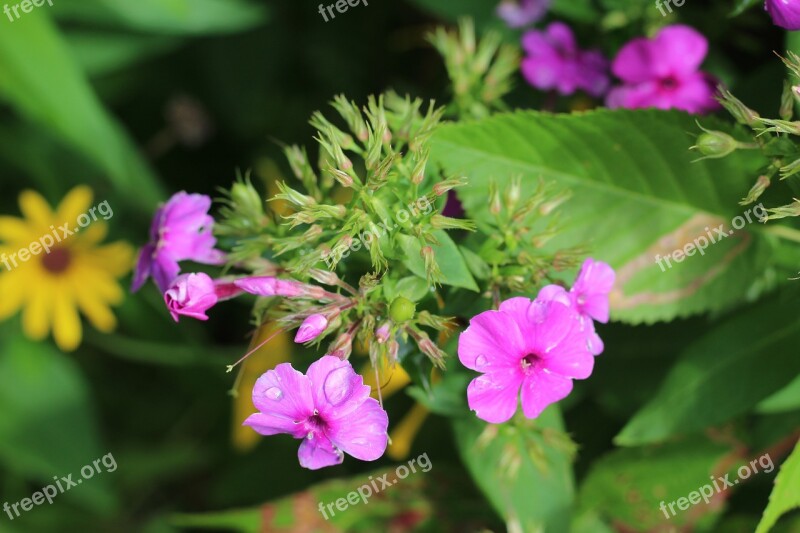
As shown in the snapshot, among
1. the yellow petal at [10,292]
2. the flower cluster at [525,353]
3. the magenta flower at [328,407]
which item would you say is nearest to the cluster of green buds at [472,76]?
the flower cluster at [525,353]

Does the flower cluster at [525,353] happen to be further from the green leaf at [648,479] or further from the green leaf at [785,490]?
the green leaf at [648,479]

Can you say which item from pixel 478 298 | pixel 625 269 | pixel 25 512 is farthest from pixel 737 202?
pixel 25 512

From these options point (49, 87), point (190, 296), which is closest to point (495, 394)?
point (190, 296)

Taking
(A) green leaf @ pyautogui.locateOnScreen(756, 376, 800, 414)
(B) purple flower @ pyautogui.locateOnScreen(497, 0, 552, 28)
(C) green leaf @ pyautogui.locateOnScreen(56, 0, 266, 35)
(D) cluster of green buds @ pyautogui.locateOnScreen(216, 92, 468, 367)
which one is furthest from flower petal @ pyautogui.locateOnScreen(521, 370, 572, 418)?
(C) green leaf @ pyautogui.locateOnScreen(56, 0, 266, 35)

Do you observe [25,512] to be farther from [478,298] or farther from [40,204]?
[478,298]

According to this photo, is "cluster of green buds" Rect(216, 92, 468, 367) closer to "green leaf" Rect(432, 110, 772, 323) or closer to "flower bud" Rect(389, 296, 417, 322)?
"flower bud" Rect(389, 296, 417, 322)

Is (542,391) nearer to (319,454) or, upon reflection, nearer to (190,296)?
(319,454)
